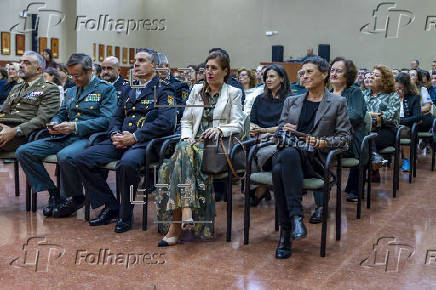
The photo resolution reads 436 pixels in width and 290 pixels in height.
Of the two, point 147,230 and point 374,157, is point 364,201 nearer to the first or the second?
point 374,157

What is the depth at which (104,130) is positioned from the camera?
13.0 feet

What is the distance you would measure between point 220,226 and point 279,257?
2.55 ft

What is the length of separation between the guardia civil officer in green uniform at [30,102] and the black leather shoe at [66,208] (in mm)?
681

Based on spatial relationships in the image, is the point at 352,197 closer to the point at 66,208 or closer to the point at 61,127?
the point at 66,208

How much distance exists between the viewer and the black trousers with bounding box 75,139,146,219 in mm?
3385

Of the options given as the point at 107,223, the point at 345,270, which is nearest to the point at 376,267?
the point at 345,270

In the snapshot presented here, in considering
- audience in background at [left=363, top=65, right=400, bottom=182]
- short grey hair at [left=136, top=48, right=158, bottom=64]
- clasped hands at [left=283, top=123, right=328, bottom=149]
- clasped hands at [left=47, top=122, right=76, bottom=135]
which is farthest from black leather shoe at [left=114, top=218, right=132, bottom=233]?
audience in background at [left=363, top=65, right=400, bottom=182]

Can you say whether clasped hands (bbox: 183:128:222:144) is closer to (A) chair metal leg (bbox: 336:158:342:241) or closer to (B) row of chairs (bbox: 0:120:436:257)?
(B) row of chairs (bbox: 0:120:436:257)

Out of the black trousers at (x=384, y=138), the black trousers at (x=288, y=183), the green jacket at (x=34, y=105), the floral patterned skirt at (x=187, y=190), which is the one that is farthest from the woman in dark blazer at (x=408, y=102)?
the green jacket at (x=34, y=105)

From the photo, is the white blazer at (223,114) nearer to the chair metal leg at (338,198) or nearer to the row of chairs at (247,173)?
the row of chairs at (247,173)

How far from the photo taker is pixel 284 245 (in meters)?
2.97

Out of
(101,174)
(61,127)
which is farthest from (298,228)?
(61,127)

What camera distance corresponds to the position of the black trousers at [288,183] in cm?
290

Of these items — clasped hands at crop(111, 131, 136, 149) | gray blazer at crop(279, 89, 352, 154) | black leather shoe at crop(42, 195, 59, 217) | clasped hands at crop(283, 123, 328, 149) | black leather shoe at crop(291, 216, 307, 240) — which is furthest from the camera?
black leather shoe at crop(42, 195, 59, 217)
